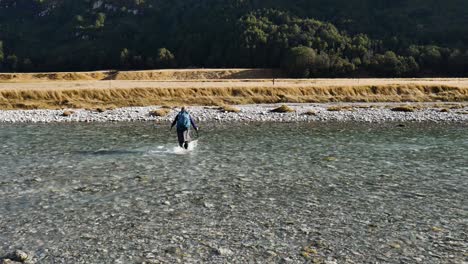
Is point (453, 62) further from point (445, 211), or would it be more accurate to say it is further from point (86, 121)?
point (445, 211)

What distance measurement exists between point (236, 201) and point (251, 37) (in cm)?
10331

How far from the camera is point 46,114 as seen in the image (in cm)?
4497

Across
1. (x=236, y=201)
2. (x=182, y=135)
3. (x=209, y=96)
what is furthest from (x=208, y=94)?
(x=236, y=201)

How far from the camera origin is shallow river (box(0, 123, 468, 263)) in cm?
1258

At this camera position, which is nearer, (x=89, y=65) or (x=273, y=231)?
(x=273, y=231)

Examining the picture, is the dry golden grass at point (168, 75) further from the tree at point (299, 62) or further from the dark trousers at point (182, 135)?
the dark trousers at point (182, 135)

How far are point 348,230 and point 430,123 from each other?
29.3 metres

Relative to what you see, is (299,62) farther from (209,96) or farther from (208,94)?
(209,96)

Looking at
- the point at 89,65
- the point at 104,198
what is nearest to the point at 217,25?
the point at 89,65

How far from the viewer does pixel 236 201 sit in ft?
55.1

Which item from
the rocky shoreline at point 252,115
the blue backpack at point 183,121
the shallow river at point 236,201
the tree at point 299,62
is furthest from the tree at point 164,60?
the blue backpack at point 183,121

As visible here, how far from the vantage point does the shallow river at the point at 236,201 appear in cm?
1258

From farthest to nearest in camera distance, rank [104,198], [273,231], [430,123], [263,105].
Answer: [263,105] → [430,123] → [104,198] → [273,231]

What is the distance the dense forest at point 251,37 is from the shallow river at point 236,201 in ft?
237
